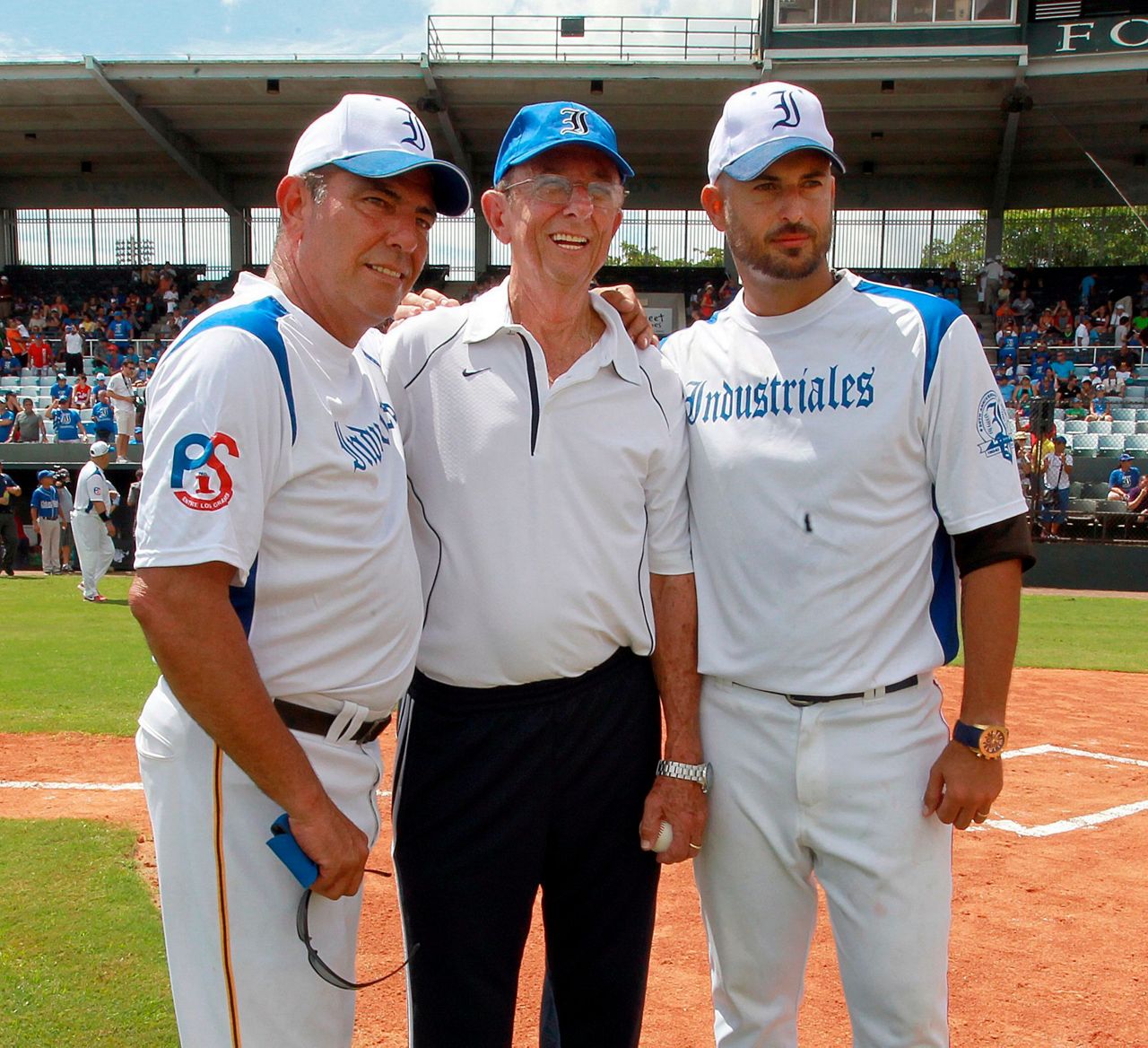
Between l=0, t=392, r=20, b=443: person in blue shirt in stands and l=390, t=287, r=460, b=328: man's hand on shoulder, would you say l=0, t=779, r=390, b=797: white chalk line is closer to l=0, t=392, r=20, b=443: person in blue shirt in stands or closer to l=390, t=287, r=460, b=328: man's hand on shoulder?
l=390, t=287, r=460, b=328: man's hand on shoulder

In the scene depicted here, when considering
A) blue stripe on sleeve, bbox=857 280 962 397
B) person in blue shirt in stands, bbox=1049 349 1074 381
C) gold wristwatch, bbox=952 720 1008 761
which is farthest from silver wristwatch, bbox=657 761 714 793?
person in blue shirt in stands, bbox=1049 349 1074 381

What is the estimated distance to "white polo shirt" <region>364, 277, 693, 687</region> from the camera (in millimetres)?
2518

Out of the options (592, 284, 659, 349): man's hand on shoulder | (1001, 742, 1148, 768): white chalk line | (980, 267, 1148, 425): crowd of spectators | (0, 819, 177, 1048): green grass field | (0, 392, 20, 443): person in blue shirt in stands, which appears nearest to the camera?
(592, 284, 659, 349): man's hand on shoulder

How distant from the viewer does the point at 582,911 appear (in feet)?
8.57

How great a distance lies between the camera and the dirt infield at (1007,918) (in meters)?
3.42

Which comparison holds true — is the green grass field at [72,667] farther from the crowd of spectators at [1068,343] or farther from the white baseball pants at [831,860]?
the crowd of spectators at [1068,343]

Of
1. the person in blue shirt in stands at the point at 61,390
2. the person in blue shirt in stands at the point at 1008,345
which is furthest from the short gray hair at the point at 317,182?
the person in blue shirt in stands at the point at 1008,345

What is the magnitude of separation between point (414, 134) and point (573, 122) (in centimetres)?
40

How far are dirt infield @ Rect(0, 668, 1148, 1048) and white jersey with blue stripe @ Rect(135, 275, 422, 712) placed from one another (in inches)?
65.5

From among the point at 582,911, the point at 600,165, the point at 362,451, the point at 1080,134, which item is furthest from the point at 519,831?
the point at 1080,134

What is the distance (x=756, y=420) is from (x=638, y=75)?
22182 millimetres

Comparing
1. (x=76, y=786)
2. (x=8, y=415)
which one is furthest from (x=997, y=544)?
(x=8, y=415)

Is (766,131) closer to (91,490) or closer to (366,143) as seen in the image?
(366,143)

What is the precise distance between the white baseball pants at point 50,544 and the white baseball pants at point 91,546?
4300 millimetres
